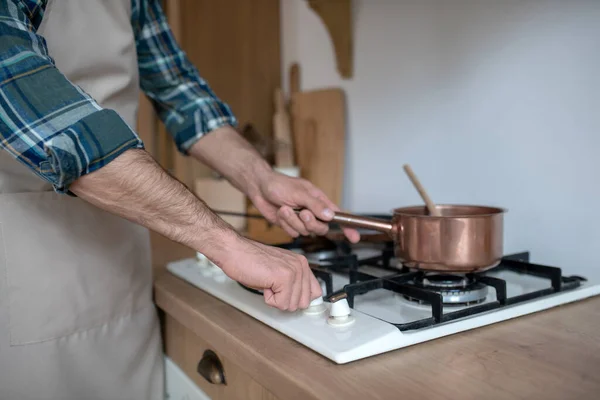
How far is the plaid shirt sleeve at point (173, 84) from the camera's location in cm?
99

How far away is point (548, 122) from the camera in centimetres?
90

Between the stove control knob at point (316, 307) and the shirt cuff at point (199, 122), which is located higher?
the shirt cuff at point (199, 122)

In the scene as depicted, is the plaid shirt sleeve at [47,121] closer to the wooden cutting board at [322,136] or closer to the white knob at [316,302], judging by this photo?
the white knob at [316,302]

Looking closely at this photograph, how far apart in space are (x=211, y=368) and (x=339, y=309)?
233mm

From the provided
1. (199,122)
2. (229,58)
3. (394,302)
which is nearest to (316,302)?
(394,302)

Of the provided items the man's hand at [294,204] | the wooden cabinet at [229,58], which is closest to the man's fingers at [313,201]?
the man's hand at [294,204]

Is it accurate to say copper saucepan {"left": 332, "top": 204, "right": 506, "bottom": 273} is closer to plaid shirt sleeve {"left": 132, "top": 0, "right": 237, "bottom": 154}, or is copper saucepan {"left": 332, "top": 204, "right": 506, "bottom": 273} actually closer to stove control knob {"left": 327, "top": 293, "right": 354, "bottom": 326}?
stove control knob {"left": 327, "top": 293, "right": 354, "bottom": 326}

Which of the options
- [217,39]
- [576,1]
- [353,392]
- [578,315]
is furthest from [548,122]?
[217,39]

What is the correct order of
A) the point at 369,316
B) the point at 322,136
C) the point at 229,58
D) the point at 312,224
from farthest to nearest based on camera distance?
1. the point at 229,58
2. the point at 322,136
3. the point at 312,224
4. the point at 369,316

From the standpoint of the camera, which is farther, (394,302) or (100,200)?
(394,302)

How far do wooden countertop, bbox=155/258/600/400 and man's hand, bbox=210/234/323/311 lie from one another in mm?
48

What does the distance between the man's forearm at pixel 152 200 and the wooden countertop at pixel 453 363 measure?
130 mm

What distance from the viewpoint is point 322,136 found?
144 cm

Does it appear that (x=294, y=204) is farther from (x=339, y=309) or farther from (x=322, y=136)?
(x=322, y=136)
